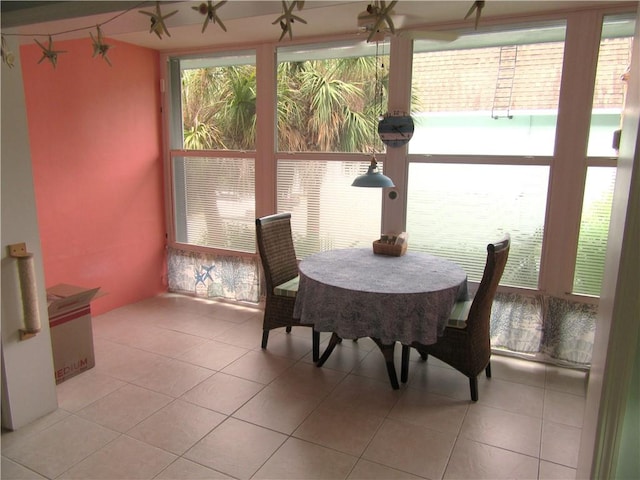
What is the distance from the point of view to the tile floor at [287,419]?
7.16 feet

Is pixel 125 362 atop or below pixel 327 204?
below

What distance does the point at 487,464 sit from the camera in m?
2.22

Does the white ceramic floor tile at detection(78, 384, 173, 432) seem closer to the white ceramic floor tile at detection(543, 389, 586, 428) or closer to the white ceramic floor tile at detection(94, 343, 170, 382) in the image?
the white ceramic floor tile at detection(94, 343, 170, 382)

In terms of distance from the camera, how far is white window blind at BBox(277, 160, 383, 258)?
12.5 feet

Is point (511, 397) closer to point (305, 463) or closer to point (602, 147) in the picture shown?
point (305, 463)

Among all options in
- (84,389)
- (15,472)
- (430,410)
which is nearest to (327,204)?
(430,410)

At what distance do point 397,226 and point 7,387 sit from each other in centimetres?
A: 274

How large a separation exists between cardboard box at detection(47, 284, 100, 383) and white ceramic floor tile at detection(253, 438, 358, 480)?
1.58 m

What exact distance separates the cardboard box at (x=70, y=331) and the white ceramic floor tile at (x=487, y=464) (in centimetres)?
236

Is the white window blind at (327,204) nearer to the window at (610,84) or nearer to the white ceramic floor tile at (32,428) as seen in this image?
the window at (610,84)

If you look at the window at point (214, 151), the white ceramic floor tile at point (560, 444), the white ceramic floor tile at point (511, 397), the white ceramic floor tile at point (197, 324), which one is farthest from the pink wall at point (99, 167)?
the white ceramic floor tile at point (560, 444)

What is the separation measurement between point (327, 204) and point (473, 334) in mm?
1721

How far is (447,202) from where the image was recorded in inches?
138

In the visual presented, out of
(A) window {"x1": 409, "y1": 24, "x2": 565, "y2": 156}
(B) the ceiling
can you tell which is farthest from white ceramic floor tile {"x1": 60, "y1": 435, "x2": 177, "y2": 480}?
(A) window {"x1": 409, "y1": 24, "x2": 565, "y2": 156}
